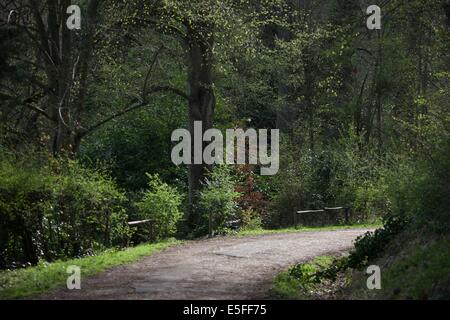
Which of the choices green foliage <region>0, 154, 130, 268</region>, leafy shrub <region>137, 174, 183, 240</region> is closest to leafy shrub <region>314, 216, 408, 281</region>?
green foliage <region>0, 154, 130, 268</region>

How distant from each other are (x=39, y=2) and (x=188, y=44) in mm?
5953

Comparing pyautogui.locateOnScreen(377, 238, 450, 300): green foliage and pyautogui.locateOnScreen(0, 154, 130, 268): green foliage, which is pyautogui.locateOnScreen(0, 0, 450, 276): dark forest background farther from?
pyautogui.locateOnScreen(377, 238, 450, 300): green foliage

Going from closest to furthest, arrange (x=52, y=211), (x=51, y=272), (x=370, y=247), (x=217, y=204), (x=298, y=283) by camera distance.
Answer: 1. (x=298, y=283)
2. (x=51, y=272)
3. (x=370, y=247)
4. (x=52, y=211)
5. (x=217, y=204)

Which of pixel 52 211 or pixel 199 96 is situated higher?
pixel 199 96

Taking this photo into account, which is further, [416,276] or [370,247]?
[370,247]

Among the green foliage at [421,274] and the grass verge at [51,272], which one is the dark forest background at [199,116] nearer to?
the green foliage at [421,274]

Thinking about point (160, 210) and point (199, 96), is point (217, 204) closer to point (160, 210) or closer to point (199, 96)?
point (160, 210)

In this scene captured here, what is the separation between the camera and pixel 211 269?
15.6m

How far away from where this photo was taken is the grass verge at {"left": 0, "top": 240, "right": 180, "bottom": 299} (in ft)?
43.0

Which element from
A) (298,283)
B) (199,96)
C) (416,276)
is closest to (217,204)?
(199,96)

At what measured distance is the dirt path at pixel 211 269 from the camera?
1255 centimetres

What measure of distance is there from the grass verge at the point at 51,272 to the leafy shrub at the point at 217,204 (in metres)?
6.28

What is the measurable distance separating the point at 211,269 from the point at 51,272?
3.35 meters

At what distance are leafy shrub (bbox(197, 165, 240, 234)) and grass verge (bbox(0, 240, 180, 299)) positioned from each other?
20.6 feet
